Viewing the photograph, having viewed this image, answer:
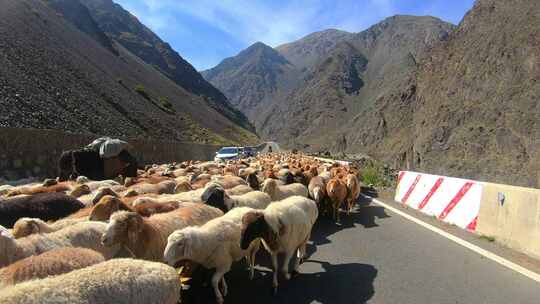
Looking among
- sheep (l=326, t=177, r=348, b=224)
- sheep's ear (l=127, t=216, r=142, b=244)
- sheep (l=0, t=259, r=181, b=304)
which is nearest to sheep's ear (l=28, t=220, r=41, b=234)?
sheep's ear (l=127, t=216, r=142, b=244)

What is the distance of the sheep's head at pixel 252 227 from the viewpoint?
6.61 m

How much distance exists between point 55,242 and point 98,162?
1149 cm

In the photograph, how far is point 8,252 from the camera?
5457 mm

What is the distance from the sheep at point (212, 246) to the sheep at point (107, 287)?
1245 millimetres

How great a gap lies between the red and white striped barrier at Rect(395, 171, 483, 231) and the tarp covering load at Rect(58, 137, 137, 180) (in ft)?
32.7

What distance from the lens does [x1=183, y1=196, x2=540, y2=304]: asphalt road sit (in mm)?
6262

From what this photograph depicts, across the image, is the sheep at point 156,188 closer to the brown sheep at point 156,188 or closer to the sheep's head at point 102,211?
the brown sheep at point 156,188

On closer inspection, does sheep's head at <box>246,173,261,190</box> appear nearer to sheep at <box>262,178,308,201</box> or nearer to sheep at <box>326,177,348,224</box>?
sheep at <box>262,178,308,201</box>

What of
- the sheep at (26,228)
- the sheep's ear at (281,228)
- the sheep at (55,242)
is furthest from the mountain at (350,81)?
the sheep at (26,228)

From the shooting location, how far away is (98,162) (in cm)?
1702

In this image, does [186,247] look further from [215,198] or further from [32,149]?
[32,149]

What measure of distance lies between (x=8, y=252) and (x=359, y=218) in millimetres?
8688

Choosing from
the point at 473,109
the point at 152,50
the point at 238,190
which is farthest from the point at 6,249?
the point at 152,50

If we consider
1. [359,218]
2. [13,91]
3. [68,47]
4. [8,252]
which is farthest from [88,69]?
[8,252]
